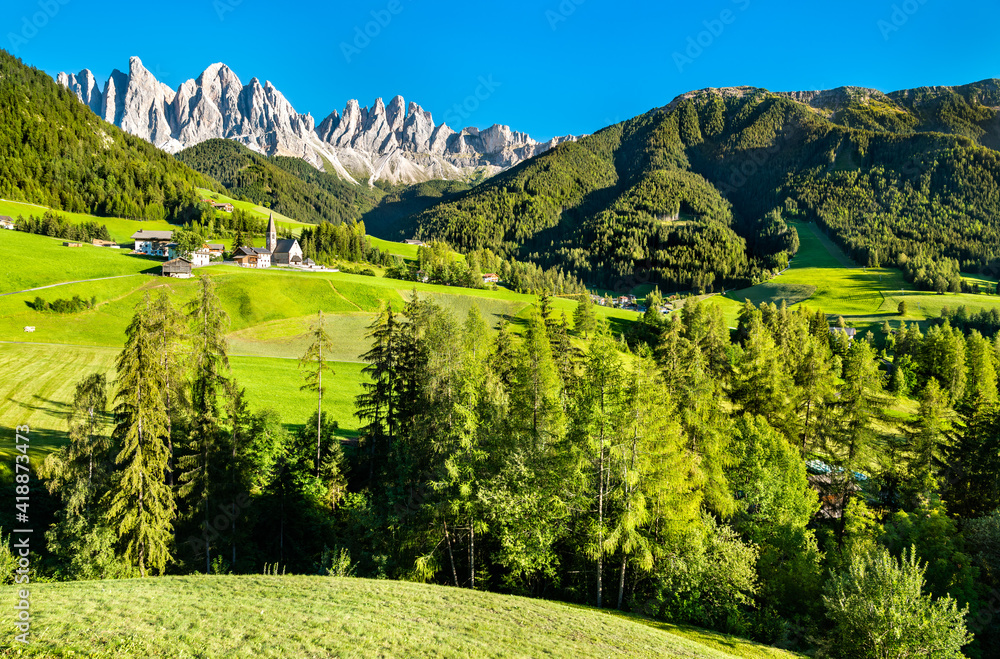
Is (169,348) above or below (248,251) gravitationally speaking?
below

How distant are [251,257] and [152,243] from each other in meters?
26.0

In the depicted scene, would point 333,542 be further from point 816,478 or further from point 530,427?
point 816,478

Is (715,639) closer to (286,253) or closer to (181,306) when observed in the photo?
(181,306)

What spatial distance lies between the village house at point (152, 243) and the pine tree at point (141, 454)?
11431 cm

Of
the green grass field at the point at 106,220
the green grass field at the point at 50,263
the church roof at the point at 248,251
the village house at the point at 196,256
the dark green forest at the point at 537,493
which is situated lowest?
the dark green forest at the point at 537,493

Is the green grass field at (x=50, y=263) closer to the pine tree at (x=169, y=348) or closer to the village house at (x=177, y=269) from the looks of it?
the village house at (x=177, y=269)

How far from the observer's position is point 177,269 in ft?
303

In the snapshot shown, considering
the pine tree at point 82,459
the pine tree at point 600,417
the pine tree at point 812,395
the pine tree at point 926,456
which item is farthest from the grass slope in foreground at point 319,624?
the pine tree at point 812,395

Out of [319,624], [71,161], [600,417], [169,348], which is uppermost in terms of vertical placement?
[71,161]

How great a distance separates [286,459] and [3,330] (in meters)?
50.5

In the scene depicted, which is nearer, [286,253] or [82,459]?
[82,459]

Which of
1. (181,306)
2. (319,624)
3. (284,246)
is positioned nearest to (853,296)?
(284,246)

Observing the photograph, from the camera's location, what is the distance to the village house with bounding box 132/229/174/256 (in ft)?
379

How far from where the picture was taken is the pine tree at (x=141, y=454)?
22188 millimetres
